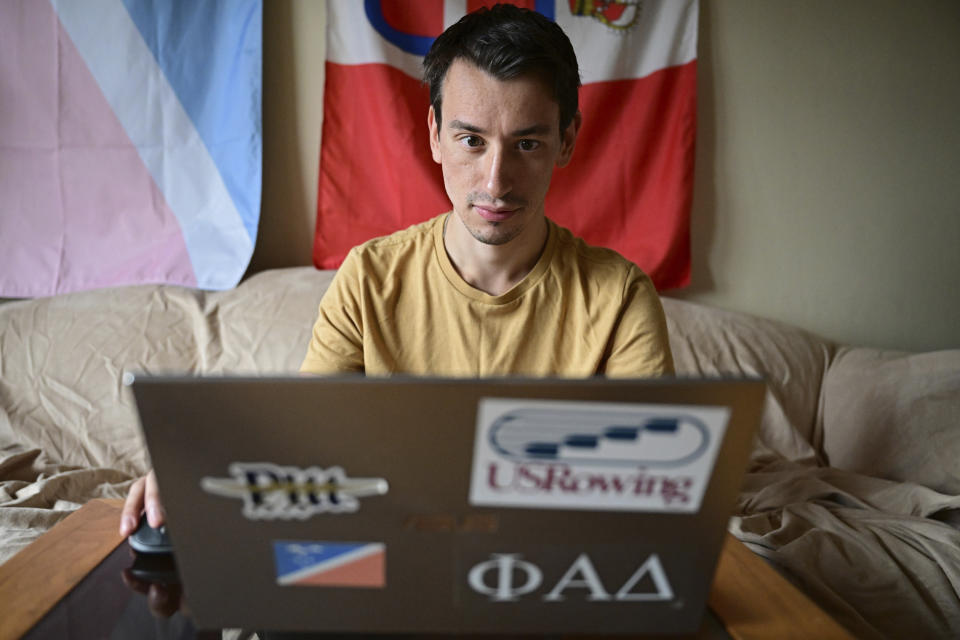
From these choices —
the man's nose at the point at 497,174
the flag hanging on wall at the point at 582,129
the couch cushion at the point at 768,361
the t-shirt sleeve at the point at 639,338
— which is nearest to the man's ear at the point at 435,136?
the man's nose at the point at 497,174

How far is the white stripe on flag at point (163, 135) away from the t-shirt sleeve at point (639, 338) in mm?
1063

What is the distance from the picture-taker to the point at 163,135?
5.17 ft

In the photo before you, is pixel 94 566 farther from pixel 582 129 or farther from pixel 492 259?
pixel 582 129

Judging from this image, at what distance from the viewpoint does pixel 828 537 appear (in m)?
1.06

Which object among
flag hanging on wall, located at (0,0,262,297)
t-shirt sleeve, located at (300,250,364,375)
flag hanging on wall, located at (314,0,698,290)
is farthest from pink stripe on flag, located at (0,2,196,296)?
t-shirt sleeve, located at (300,250,364,375)

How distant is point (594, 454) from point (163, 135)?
1.59 meters

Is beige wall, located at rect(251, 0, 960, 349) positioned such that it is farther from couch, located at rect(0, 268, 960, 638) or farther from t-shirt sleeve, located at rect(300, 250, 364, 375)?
t-shirt sleeve, located at rect(300, 250, 364, 375)

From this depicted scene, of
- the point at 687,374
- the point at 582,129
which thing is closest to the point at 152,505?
the point at 687,374

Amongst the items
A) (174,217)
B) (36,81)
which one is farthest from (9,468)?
(36,81)

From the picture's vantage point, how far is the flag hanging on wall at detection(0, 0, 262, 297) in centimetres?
152

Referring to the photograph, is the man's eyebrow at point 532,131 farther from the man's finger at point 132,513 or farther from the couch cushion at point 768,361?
the couch cushion at point 768,361

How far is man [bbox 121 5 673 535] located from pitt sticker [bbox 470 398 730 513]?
1.79 ft

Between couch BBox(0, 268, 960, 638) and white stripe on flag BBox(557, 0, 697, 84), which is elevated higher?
white stripe on flag BBox(557, 0, 697, 84)

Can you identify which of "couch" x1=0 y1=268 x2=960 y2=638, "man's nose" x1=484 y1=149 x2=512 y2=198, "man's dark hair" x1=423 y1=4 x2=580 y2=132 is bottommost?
"couch" x1=0 y1=268 x2=960 y2=638
